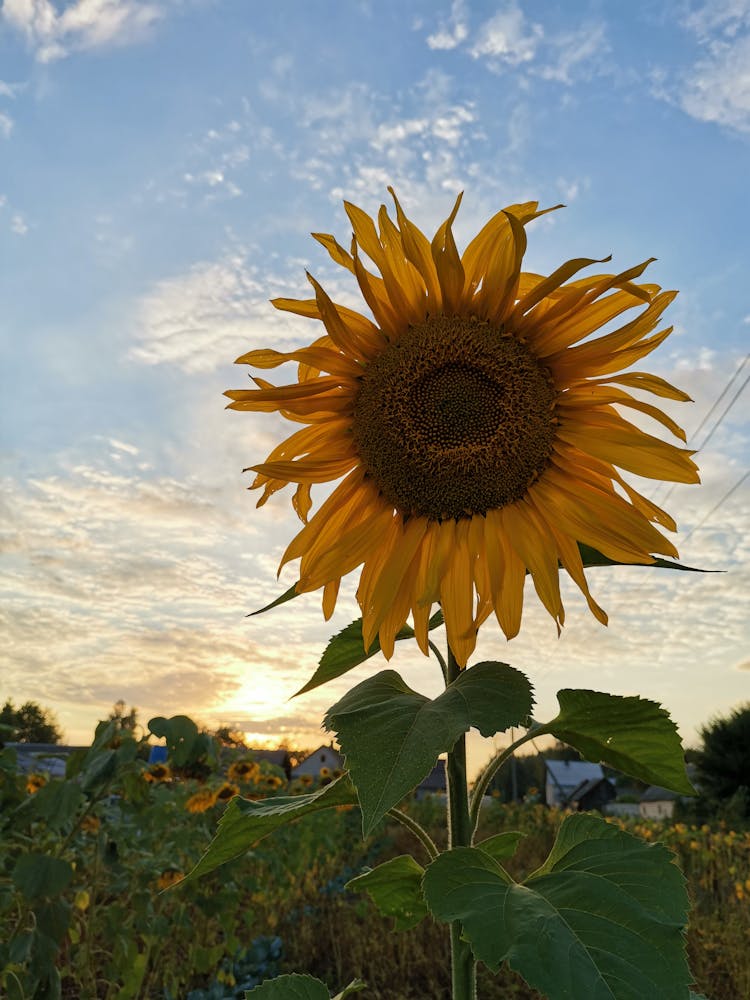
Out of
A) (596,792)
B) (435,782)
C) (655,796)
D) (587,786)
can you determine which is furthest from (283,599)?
(596,792)

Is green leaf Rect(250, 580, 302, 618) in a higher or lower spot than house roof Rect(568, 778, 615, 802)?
lower

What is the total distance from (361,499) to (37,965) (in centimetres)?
228

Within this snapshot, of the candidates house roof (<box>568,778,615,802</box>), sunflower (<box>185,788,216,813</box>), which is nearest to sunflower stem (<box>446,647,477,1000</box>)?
sunflower (<box>185,788,216,813</box>)

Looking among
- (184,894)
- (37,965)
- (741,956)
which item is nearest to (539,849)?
(741,956)

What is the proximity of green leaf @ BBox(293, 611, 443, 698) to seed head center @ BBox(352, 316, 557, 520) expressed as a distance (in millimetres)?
265

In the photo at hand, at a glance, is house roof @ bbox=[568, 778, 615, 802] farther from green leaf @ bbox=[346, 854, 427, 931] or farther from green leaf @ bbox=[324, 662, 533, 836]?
green leaf @ bbox=[324, 662, 533, 836]

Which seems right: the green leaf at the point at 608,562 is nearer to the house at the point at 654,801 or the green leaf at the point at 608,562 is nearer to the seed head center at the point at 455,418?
the seed head center at the point at 455,418

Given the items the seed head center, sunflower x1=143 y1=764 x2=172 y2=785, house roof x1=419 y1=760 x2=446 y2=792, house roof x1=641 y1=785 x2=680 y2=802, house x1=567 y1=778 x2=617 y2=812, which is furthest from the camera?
house x1=567 y1=778 x2=617 y2=812

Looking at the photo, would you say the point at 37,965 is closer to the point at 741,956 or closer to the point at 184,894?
the point at 184,894

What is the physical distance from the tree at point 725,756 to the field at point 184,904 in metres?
14.6

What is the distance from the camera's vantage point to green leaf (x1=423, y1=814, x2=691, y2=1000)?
1029mm

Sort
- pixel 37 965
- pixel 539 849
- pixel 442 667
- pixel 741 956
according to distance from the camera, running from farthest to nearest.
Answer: pixel 539 849
pixel 741 956
pixel 37 965
pixel 442 667

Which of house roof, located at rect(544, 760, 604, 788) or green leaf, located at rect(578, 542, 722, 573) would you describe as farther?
house roof, located at rect(544, 760, 604, 788)

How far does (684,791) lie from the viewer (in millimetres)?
1355
